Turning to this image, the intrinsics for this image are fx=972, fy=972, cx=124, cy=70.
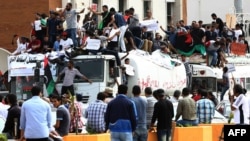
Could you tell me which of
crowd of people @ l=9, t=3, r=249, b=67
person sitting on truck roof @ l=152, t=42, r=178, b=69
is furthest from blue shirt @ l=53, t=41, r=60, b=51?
person sitting on truck roof @ l=152, t=42, r=178, b=69

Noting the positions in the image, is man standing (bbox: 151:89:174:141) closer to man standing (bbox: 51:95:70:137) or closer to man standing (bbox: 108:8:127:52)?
man standing (bbox: 51:95:70:137)

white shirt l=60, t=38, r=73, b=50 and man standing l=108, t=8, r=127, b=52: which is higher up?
man standing l=108, t=8, r=127, b=52

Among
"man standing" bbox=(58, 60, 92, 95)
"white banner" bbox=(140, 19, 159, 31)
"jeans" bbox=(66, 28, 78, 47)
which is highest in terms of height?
"white banner" bbox=(140, 19, 159, 31)

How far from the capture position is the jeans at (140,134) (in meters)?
21.9

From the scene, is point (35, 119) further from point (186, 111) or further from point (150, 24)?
point (150, 24)

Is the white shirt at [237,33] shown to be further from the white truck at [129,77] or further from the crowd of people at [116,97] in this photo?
the white truck at [129,77]

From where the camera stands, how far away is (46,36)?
3197 centimetres

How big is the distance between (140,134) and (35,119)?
423 centimetres

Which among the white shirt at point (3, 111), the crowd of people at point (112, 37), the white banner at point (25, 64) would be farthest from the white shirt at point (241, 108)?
the white banner at point (25, 64)

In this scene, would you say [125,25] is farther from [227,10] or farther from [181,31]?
[227,10]

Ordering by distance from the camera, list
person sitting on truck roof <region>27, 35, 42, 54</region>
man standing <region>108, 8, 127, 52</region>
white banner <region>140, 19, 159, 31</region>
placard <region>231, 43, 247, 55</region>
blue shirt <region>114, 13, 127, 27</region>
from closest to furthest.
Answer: man standing <region>108, 8, 127, 52</region>
blue shirt <region>114, 13, 127, 27</region>
person sitting on truck roof <region>27, 35, 42, 54</region>
white banner <region>140, 19, 159, 31</region>
placard <region>231, 43, 247, 55</region>

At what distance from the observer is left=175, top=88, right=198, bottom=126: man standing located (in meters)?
24.0

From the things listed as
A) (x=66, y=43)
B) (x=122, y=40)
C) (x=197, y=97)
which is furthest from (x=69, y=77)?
(x=197, y=97)

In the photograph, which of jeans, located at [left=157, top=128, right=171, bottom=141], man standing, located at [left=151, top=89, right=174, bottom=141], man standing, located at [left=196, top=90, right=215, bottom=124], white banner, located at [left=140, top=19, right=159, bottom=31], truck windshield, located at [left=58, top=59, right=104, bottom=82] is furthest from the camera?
white banner, located at [left=140, top=19, right=159, bottom=31]
